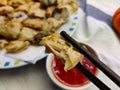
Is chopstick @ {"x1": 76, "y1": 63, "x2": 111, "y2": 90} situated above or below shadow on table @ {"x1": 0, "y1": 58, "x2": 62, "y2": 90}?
above

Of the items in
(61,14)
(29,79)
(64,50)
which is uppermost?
(64,50)

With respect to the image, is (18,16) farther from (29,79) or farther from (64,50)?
(64,50)

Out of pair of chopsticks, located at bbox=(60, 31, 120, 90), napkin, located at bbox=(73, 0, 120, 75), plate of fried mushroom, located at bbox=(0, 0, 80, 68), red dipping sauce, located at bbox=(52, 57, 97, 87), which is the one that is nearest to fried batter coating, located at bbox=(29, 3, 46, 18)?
plate of fried mushroom, located at bbox=(0, 0, 80, 68)

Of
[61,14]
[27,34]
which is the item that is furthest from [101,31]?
[27,34]

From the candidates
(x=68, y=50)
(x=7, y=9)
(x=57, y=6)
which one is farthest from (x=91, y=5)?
(x=68, y=50)

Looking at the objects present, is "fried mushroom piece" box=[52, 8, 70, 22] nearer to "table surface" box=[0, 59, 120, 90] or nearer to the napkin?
the napkin

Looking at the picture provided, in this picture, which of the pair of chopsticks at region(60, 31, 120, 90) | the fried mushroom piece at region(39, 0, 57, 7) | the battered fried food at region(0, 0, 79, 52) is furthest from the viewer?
the fried mushroom piece at region(39, 0, 57, 7)
